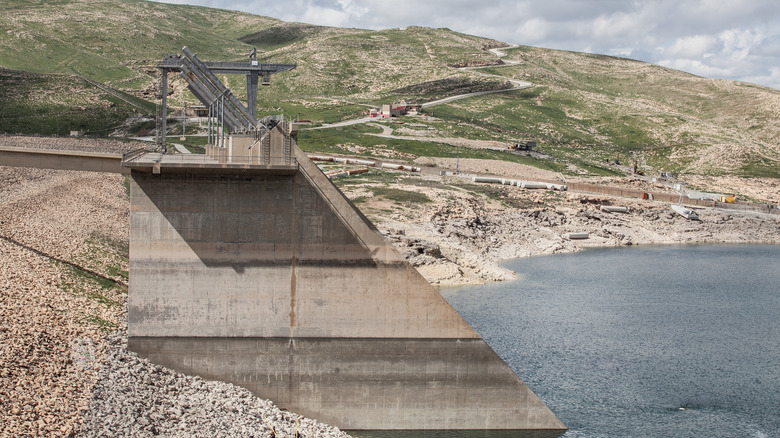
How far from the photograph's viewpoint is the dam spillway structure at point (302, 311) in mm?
36469

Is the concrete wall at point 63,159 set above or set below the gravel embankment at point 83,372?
above

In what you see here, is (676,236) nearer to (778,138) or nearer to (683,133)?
(683,133)

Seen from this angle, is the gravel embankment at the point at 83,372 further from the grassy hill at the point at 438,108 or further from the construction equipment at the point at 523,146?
the construction equipment at the point at 523,146

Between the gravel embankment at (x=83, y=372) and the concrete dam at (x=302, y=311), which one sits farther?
the concrete dam at (x=302, y=311)

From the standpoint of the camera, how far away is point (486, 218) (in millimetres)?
85625

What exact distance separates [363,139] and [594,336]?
3213 inches

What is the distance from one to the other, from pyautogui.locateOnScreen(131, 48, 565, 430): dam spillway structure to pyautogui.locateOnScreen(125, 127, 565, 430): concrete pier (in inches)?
1.9

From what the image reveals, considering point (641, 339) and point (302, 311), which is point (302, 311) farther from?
point (641, 339)

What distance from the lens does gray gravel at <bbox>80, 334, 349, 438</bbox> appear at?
3167cm

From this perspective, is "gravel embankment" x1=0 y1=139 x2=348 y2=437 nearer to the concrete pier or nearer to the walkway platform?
the concrete pier

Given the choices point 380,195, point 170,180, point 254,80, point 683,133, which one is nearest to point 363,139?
point 380,195

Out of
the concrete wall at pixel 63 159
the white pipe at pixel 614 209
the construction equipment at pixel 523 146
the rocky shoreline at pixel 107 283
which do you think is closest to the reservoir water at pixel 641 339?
the rocky shoreline at pixel 107 283

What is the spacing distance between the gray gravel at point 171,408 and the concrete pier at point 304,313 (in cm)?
72

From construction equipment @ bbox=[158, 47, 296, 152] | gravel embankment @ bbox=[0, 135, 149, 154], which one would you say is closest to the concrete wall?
construction equipment @ bbox=[158, 47, 296, 152]
